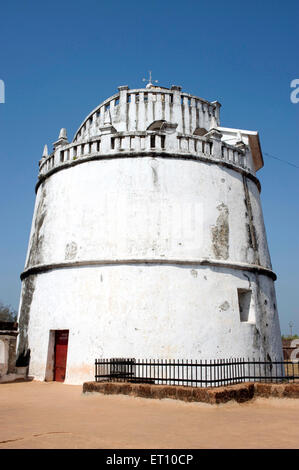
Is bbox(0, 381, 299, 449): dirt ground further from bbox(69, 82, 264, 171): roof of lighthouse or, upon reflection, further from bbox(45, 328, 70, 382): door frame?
bbox(69, 82, 264, 171): roof of lighthouse

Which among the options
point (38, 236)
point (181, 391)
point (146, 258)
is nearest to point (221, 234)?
point (146, 258)

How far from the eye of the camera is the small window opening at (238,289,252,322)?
1394 centimetres

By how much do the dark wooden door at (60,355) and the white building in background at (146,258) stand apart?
0.10 ft

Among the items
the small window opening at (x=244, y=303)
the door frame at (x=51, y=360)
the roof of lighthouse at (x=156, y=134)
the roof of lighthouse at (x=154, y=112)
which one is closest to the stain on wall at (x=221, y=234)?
the small window opening at (x=244, y=303)

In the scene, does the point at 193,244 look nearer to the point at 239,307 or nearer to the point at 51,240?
the point at 239,307

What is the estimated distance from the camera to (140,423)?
272 inches

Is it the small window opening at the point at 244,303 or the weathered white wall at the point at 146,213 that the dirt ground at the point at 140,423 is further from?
the weathered white wall at the point at 146,213

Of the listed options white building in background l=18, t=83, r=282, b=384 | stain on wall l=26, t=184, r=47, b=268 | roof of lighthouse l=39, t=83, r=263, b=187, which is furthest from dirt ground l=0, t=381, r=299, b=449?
roof of lighthouse l=39, t=83, r=263, b=187

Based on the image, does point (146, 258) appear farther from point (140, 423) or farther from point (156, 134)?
point (140, 423)

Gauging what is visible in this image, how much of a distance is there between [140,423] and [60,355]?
7138 mm

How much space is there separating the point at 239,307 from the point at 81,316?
201 inches

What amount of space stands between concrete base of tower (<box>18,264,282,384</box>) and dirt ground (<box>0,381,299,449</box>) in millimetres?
2389

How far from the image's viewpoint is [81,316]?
13.0 meters
